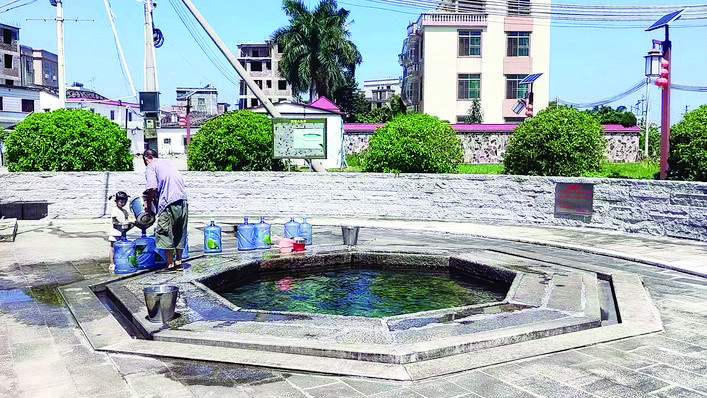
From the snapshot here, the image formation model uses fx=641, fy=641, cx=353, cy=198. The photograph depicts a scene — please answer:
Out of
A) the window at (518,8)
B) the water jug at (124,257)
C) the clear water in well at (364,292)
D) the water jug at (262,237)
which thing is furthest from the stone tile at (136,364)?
the window at (518,8)

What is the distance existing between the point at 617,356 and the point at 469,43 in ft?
156

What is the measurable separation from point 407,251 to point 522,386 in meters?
7.10

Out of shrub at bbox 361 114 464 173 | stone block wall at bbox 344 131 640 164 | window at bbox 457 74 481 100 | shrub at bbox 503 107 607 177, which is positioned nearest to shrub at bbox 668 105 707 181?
shrub at bbox 503 107 607 177

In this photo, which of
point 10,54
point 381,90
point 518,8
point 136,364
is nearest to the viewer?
point 136,364

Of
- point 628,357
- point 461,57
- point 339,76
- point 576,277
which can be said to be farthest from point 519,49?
point 628,357

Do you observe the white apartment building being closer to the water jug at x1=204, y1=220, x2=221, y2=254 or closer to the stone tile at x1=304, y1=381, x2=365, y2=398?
the water jug at x1=204, y1=220, x2=221, y2=254

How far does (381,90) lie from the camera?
442 feet

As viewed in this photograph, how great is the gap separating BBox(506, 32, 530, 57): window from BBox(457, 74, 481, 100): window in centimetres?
329

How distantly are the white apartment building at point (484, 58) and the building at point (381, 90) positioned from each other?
52.3 metres

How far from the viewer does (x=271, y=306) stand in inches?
371

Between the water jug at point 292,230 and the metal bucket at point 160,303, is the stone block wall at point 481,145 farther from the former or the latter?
the metal bucket at point 160,303

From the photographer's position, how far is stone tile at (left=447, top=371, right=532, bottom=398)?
546 cm

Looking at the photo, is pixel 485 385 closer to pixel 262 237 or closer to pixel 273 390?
pixel 273 390

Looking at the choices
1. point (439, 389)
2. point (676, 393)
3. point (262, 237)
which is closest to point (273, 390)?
point (439, 389)
